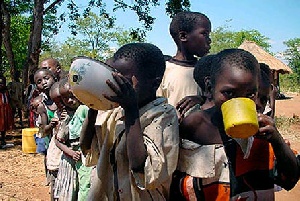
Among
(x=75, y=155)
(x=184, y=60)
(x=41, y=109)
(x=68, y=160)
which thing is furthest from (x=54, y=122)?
(x=184, y=60)

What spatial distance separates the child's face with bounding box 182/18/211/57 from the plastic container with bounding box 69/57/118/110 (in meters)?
1.16

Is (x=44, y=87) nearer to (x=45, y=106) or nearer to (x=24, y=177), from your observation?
(x=45, y=106)

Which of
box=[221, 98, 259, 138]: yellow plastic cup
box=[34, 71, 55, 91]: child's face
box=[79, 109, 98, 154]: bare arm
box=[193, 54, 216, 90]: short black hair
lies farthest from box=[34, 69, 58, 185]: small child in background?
box=[221, 98, 259, 138]: yellow plastic cup

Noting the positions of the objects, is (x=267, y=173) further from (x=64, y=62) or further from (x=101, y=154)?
(x=64, y=62)

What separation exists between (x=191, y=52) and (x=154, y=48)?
968 millimetres

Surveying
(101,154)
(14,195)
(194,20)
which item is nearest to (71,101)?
(194,20)

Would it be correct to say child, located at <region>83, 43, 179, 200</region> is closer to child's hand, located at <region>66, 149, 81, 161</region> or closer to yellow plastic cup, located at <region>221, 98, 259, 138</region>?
yellow plastic cup, located at <region>221, 98, 259, 138</region>

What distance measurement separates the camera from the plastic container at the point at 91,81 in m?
1.37

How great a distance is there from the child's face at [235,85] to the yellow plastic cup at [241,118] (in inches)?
5.3

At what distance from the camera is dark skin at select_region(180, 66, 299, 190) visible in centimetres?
131

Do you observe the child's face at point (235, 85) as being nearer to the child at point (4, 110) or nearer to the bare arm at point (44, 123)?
the bare arm at point (44, 123)

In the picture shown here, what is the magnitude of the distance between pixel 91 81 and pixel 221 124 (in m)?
0.48

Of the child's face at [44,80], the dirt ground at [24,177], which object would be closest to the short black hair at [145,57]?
the child's face at [44,80]

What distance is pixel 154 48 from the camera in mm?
1598
